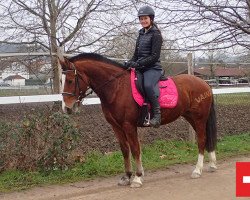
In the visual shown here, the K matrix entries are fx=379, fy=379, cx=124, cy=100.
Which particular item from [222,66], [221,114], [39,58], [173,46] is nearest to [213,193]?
[173,46]

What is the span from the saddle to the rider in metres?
0.09

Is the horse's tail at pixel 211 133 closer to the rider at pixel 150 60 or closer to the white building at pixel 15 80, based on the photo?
the rider at pixel 150 60

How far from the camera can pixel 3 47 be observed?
15.0 meters

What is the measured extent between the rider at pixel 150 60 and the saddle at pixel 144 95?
93 mm

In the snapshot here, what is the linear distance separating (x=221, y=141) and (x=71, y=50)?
7650 millimetres

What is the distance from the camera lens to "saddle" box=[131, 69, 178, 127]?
6.48 m

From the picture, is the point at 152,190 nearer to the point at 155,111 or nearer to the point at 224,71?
the point at 155,111

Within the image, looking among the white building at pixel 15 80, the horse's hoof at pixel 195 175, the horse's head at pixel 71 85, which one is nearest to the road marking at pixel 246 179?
the horse's hoof at pixel 195 175

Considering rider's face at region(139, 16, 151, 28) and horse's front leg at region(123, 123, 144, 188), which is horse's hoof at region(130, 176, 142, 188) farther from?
rider's face at region(139, 16, 151, 28)

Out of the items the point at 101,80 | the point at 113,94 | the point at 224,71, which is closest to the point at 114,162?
the point at 113,94

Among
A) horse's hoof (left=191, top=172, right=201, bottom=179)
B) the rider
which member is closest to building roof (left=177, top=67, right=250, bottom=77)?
horse's hoof (left=191, top=172, right=201, bottom=179)

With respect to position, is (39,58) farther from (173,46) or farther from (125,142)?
(125,142)

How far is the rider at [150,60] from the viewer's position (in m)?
6.44

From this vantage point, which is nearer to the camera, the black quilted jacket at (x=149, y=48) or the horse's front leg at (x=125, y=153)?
the black quilted jacket at (x=149, y=48)
